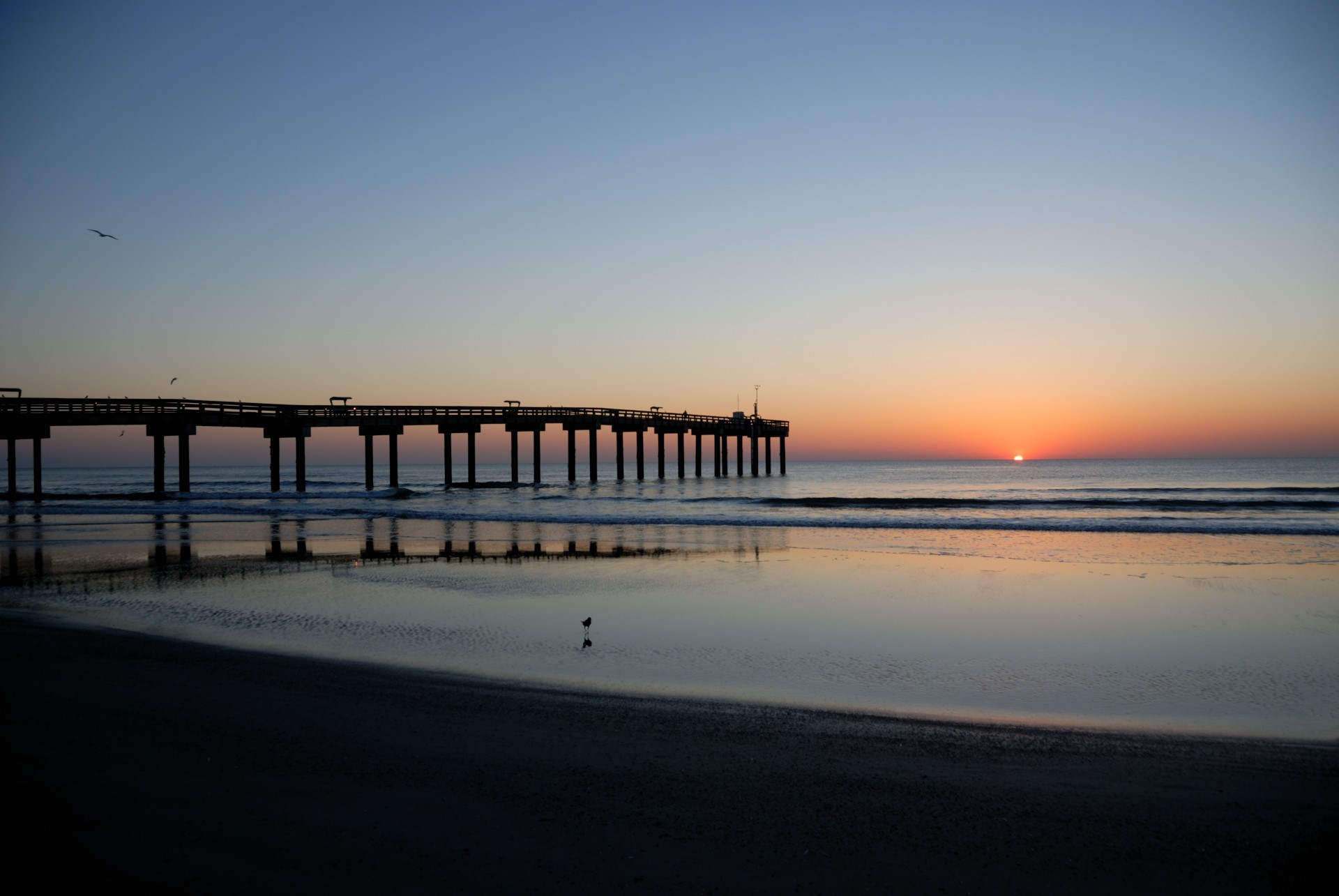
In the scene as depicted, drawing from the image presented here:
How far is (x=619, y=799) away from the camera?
4945mm

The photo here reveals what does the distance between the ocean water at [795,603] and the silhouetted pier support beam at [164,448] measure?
12223 mm

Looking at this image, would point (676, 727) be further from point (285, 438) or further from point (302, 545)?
point (285, 438)

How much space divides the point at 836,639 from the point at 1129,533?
1911 centimetres

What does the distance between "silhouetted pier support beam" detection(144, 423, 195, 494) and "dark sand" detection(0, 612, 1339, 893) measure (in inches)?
1490

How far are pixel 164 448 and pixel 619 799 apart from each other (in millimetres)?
44918

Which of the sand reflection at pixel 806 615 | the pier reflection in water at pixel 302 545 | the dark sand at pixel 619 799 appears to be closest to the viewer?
the dark sand at pixel 619 799

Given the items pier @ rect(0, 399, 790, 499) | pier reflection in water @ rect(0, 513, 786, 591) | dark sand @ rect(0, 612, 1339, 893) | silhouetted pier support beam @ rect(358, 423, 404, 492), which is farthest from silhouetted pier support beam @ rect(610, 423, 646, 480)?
dark sand @ rect(0, 612, 1339, 893)

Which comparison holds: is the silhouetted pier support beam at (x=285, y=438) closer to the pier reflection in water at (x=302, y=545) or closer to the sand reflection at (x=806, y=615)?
the pier reflection in water at (x=302, y=545)

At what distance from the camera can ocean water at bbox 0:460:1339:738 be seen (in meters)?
7.80

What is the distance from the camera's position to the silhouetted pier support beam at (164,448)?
40.1m

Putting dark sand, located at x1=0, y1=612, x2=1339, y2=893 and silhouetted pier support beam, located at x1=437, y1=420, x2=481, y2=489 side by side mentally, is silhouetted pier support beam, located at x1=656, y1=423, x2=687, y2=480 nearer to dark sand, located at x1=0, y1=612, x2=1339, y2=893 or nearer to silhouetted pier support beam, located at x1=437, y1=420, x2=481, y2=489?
silhouetted pier support beam, located at x1=437, y1=420, x2=481, y2=489

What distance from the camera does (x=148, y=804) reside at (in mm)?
4797

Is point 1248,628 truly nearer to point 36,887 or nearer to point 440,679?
point 440,679

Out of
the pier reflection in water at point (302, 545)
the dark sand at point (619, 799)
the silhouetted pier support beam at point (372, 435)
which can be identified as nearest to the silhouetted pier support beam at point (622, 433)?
the silhouetted pier support beam at point (372, 435)
